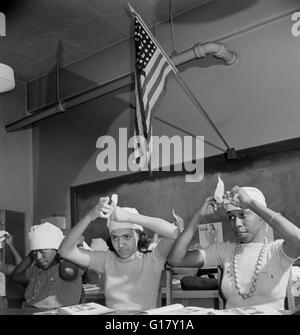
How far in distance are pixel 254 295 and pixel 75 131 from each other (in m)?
4.01

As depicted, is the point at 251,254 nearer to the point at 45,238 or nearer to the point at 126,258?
the point at 126,258

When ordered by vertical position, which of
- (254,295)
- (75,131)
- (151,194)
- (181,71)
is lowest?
(254,295)

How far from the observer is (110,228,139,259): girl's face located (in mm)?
2354

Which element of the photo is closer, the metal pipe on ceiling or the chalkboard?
the chalkboard

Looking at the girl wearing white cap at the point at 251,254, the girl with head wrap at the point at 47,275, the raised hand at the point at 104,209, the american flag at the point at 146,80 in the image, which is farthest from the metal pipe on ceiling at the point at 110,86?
the raised hand at the point at 104,209

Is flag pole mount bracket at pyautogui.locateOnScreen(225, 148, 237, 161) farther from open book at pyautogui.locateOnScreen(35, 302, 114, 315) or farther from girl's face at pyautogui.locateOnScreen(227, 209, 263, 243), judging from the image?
open book at pyautogui.locateOnScreen(35, 302, 114, 315)

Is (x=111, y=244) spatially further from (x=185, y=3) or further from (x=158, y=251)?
(x=185, y=3)

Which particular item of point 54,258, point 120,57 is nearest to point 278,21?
point 120,57

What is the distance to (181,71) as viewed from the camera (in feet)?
15.1

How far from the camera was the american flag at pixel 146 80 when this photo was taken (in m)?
3.42

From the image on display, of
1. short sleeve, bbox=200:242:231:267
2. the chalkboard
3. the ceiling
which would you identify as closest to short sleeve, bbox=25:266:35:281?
short sleeve, bbox=200:242:231:267

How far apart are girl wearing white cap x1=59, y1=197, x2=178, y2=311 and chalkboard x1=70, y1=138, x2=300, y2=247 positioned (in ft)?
5.68

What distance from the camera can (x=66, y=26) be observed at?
16.2 ft
